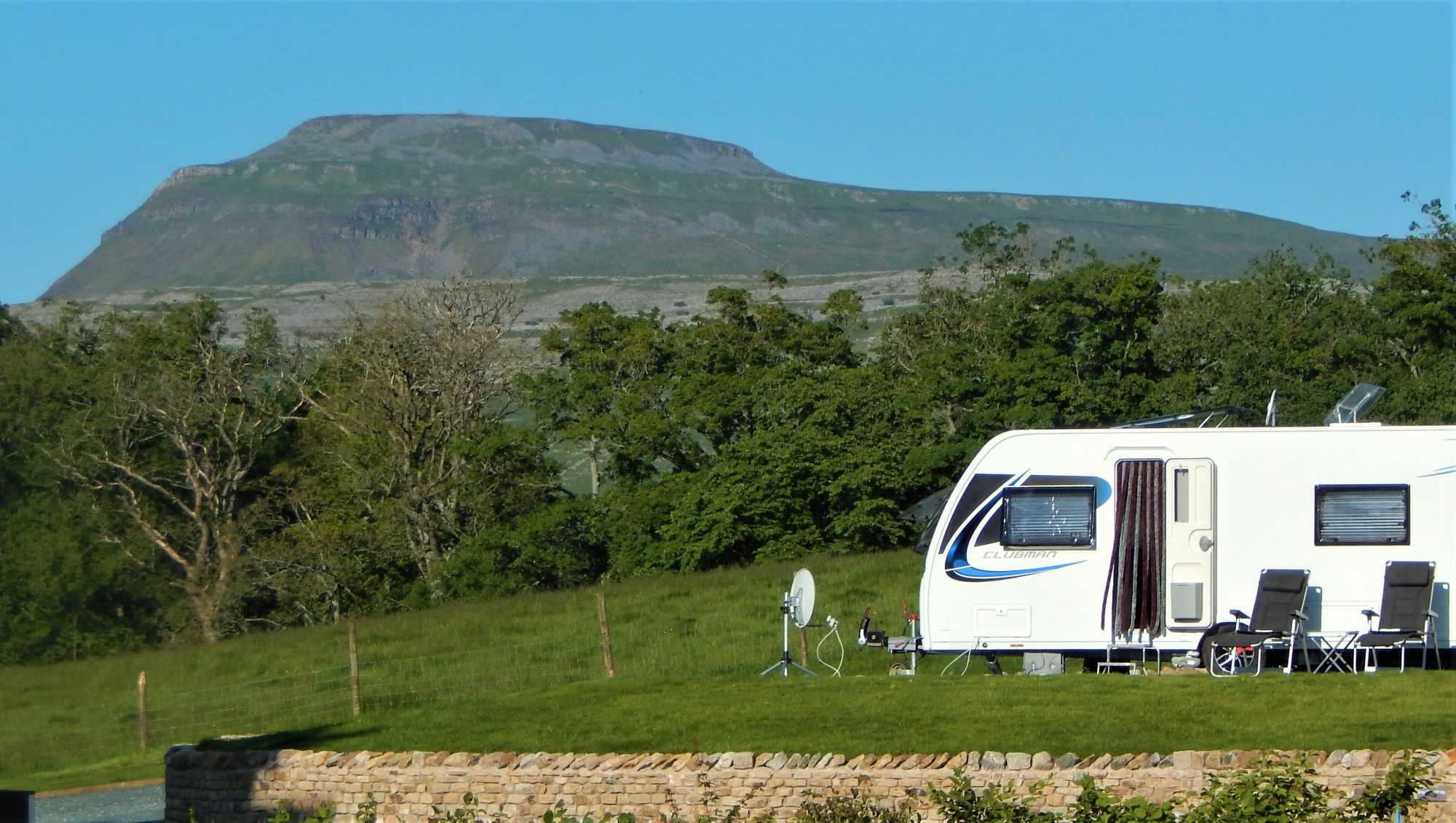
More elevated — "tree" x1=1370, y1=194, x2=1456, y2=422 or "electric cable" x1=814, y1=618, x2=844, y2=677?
"tree" x1=1370, y1=194, x2=1456, y2=422

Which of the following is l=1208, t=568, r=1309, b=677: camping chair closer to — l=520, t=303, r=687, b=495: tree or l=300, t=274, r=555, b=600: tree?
l=300, t=274, r=555, b=600: tree

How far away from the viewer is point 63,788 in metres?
17.2

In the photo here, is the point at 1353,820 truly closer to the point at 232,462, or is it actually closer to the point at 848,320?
the point at 232,462

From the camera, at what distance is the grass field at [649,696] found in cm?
1231

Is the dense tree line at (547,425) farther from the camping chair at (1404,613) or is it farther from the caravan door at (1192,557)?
the camping chair at (1404,613)

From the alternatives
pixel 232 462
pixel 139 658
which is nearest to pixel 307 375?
pixel 232 462

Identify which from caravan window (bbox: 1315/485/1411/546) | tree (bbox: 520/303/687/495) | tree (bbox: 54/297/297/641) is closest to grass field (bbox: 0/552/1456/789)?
caravan window (bbox: 1315/485/1411/546)

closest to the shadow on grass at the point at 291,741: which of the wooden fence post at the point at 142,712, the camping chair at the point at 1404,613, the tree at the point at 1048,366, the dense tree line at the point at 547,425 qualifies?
the wooden fence post at the point at 142,712

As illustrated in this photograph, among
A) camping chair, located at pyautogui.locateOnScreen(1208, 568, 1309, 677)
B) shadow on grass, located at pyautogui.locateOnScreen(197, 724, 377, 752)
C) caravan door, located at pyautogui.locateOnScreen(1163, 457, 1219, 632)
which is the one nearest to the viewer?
shadow on grass, located at pyautogui.locateOnScreen(197, 724, 377, 752)

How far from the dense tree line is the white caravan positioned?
68.0 feet

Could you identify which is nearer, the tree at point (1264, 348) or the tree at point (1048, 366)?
the tree at point (1048, 366)

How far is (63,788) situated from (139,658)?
5.36m

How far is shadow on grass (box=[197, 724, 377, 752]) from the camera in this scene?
13.9 m

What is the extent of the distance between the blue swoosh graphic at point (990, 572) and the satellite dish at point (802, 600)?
1.68 metres
